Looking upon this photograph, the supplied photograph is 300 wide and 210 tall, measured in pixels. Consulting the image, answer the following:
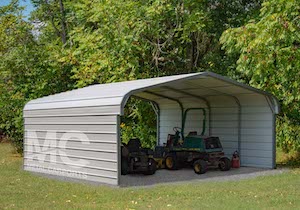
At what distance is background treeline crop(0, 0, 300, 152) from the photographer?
53.4ft

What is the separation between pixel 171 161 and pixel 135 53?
16.7 ft

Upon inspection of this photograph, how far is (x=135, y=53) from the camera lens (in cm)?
1738

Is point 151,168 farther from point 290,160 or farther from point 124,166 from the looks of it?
point 290,160

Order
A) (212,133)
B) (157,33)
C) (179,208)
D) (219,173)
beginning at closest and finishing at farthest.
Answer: (179,208), (219,173), (212,133), (157,33)

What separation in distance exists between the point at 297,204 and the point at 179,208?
1914 millimetres

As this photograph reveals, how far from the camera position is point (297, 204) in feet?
26.3

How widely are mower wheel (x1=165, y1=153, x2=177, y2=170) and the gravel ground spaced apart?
0.70ft

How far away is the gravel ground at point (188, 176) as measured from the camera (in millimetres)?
11312

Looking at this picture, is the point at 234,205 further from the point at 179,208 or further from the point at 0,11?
the point at 0,11

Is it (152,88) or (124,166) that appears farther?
(124,166)

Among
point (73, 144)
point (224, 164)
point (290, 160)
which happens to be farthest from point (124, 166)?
point (290, 160)

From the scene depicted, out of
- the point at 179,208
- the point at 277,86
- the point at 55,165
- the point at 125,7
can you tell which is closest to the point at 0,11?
the point at 125,7

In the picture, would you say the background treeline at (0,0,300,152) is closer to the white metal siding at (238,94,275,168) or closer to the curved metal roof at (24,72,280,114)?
the white metal siding at (238,94,275,168)

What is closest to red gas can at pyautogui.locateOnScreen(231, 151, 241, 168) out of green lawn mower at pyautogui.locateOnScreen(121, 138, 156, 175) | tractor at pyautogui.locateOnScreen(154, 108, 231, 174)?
tractor at pyautogui.locateOnScreen(154, 108, 231, 174)
